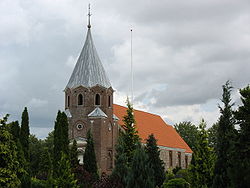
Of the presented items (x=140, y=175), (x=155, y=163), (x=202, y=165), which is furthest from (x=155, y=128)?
(x=140, y=175)

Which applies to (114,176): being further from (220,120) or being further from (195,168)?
(220,120)

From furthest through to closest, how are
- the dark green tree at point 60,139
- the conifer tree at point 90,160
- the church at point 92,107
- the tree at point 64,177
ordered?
the church at point 92,107
the conifer tree at point 90,160
the dark green tree at point 60,139
the tree at point 64,177

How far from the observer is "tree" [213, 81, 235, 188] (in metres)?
16.3

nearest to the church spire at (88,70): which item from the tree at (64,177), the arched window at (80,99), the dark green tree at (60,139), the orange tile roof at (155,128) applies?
the arched window at (80,99)

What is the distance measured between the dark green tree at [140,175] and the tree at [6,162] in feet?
28.2

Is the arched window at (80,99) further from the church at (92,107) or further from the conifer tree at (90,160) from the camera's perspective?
the conifer tree at (90,160)

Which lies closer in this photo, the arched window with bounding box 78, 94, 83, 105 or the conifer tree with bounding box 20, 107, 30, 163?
the conifer tree with bounding box 20, 107, 30, 163

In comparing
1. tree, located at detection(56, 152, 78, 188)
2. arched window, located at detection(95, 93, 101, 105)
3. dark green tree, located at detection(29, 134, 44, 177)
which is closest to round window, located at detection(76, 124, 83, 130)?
arched window, located at detection(95, 93, 101, 105)

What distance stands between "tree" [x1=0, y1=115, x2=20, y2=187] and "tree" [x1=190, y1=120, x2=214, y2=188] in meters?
10.6

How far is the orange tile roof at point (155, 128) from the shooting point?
52000 mm

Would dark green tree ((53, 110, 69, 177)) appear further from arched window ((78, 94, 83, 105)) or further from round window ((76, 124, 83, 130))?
arched window ((78, 94, 83, 105))

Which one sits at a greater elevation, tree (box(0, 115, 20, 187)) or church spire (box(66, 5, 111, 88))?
church spire (box(66, 5, 111, 88))

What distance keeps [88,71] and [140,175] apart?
26.9 m

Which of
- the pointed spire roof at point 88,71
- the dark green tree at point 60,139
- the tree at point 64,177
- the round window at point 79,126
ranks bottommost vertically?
the tree at point 64,177
